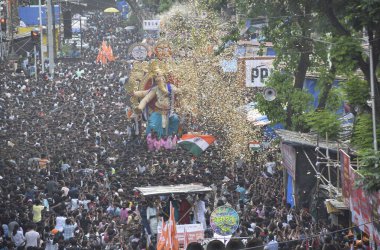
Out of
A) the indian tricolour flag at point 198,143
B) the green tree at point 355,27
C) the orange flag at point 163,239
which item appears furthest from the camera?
the indian tricolour flag at point 198,143

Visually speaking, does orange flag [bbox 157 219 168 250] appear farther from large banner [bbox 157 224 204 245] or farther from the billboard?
the billboard

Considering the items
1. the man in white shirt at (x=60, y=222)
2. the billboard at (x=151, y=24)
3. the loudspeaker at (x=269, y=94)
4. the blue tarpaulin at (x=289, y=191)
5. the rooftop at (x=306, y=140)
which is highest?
the billboard at (x=151, y=24)

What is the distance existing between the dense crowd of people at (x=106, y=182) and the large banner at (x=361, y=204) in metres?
0.50

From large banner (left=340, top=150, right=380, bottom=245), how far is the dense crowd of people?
0.50m

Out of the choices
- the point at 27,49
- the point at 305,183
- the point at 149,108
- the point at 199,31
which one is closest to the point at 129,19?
the point at 27,49

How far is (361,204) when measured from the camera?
60.0 ft

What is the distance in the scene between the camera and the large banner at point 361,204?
56.5ft

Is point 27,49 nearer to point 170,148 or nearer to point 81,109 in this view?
point 81,109

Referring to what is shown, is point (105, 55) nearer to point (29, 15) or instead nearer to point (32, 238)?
point (29, 15)

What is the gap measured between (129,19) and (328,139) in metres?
58.7

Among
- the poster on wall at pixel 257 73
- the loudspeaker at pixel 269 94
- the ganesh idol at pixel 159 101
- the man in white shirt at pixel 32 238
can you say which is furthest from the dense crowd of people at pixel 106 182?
the loudspeaker at pixel 269 94

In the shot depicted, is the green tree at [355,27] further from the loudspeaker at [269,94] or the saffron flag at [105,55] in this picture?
the saffron flag at [105,55]

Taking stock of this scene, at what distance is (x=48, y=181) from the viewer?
26047 millimetres

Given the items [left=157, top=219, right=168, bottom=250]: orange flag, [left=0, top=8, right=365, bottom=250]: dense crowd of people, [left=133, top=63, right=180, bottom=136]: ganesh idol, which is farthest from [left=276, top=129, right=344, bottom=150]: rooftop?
[left=133, top=63, right=180, bottom=136]: ganesh idol
